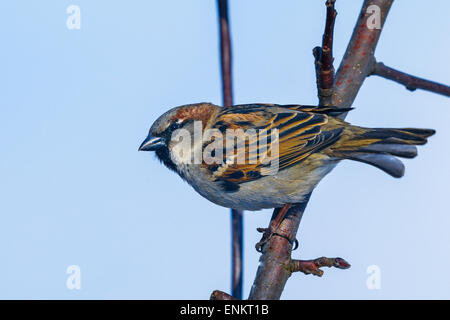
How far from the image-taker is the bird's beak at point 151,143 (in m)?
5.38

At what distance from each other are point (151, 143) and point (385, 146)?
7.00 ft

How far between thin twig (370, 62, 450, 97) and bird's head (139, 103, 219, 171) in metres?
1.77

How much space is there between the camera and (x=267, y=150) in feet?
17.3

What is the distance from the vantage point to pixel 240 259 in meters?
3.54

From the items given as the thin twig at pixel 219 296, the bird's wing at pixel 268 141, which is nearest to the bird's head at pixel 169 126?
the bird's wing at pixel 268 141

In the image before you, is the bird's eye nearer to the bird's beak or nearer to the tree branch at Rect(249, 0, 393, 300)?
the bird's beak

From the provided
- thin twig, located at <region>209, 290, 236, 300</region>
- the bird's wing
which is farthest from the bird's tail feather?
thin twig, located at <region>209, 290, 236, 300</region>

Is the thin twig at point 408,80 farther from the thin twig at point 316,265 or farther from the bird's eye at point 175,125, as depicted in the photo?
the bird's eye at point 175,125

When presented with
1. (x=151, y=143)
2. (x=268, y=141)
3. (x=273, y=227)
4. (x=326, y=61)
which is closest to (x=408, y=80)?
(x=326, y=61)

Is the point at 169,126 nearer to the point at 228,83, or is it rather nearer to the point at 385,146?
the point at 228,83

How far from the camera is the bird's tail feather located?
4.43m

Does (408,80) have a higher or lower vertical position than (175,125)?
higher
